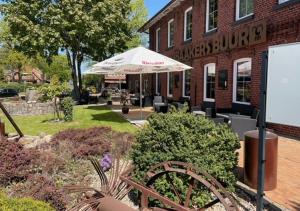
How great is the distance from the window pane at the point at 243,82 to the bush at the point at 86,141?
597 cm

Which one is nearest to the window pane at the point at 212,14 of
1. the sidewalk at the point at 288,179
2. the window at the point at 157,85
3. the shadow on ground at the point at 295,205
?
the sidewalk at the point at 288,179

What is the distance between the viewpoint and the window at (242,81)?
40.2 feet

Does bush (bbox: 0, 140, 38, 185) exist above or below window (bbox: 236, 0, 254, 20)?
below

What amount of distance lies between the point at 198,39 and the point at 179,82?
353 centimetres

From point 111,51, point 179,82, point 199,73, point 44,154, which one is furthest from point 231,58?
point 111,51

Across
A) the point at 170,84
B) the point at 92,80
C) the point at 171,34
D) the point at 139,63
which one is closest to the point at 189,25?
the point at 171,34

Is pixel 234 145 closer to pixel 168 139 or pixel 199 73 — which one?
pixel 168 139

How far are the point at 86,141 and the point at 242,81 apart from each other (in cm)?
751

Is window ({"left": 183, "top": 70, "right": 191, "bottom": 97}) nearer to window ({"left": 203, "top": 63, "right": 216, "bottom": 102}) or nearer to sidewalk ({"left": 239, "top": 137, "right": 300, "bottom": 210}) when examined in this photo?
window ({"left": 203, "top": 63, "right": 216, "bottom": 102})

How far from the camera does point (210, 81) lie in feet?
51.8

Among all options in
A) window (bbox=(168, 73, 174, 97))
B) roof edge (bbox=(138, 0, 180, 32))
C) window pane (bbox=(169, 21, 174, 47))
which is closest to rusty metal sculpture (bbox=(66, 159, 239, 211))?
roof edge (bbox=(138, 0, 180, 32))

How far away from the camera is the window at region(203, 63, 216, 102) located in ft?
50.7

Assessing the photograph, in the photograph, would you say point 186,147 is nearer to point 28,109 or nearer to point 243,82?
point 243,82

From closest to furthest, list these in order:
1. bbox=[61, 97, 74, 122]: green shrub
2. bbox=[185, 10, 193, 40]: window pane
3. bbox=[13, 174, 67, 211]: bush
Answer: bbox=[13, 174, 67, 211]: bush
bbox=[61, 97, 74, 122]: green shrub
bbox=[185, 10, 193, 40]: window pane
